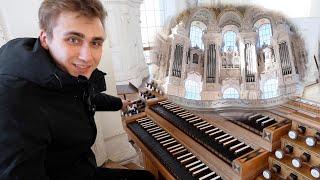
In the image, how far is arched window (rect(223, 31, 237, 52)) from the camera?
3.33ft

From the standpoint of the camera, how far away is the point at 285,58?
→ 93cm

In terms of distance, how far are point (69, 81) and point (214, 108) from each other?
2.31 feet

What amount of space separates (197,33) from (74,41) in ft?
1.83

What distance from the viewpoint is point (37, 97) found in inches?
34.9

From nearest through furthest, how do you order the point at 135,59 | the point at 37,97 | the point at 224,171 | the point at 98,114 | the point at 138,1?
1. the point at 37,97
2. the point at 224,171
3. the point at 138,1
4. the point at 135,59
5. the point at 98,114

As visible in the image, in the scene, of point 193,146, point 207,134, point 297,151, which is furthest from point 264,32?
point 193,146

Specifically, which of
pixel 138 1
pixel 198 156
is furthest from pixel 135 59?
pixel 198 156

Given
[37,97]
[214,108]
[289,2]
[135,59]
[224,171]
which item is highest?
[289,2]

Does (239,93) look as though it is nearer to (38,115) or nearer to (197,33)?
(197,33)

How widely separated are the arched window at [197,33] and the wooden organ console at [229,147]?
1.44ft

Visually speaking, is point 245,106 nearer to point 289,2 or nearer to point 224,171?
point 224,171

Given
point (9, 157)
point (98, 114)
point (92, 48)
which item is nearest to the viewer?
point (9, 157)

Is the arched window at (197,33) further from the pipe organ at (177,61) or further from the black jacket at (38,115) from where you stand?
the black jacket at (38,115)

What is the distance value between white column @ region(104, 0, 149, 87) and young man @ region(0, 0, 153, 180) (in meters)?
0.56
